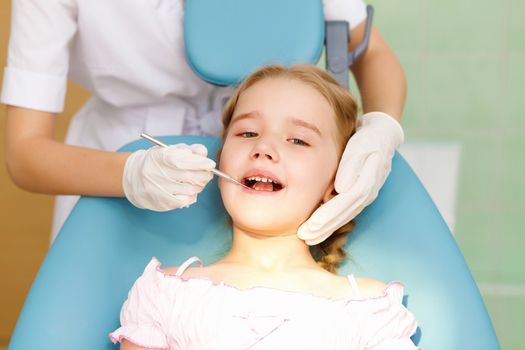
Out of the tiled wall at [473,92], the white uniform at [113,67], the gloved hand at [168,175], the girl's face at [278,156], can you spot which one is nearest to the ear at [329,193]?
the girl's face at [278,156]

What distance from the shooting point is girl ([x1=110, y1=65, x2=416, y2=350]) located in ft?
4.24

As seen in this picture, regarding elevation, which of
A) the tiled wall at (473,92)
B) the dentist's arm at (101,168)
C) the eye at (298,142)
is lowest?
the tiled wall at (473,92)

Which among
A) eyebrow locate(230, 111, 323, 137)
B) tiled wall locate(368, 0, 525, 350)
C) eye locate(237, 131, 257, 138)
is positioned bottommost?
tiled wall locate(368, 0, 525, 350)

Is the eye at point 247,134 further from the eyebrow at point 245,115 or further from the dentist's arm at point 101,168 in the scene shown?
the dentist's arm at point 101,168

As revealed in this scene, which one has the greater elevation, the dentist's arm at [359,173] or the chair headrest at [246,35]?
the chair headrest at [246,35]

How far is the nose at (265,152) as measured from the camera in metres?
1.42

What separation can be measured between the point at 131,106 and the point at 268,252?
50 cm

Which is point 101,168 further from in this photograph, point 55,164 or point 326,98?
point 326,98

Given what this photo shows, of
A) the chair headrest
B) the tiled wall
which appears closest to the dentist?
the chair headrest

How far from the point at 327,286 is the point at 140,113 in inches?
24.0

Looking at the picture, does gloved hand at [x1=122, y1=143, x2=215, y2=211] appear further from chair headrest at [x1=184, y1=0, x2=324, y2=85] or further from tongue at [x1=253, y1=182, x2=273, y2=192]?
chair headrest at [x1=184, y1=0, x2=324, y2=85]

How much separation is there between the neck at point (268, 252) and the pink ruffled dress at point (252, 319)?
0.13m

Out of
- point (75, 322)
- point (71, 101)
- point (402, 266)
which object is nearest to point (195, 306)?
point (75, 322)

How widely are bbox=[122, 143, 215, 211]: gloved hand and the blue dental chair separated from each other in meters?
0.09
